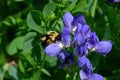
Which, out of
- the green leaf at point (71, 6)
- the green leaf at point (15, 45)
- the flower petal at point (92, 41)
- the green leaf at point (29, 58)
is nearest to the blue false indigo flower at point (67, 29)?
the flower petal at point (92, 41)

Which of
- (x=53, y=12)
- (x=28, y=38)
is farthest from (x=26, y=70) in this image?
(x=53, y=12)

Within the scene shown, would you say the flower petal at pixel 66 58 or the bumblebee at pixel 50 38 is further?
the bumblebee at pixel 50 38

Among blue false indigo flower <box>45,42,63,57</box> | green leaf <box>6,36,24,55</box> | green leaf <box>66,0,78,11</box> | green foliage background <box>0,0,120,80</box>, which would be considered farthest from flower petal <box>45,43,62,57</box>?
green leaf <box>6,36,24,55</box>

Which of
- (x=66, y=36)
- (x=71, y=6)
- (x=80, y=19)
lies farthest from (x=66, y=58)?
(x=71, y=6)

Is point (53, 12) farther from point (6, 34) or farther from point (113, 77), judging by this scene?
point (6, 34)

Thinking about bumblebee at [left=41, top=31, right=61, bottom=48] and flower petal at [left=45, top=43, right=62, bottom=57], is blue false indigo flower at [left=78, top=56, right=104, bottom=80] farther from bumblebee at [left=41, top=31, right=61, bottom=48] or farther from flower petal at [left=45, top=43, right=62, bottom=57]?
bumblebee at [left=41, top=31, right=61, bottom=48]

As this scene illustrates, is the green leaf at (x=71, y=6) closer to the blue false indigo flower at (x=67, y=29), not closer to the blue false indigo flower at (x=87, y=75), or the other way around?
the blue false indigo flower at (x=67, y=29)
